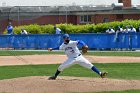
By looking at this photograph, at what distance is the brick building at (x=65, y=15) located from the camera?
174 feet

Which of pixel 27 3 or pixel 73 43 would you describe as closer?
pixel 73 43

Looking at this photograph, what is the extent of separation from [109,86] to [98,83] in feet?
2.08

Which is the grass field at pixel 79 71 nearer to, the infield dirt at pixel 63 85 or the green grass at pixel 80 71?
the green grass at pixel 80 71

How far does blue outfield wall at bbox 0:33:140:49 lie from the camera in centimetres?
3766

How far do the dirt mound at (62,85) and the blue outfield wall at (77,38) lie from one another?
20947 millimetres

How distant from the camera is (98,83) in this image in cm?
1594

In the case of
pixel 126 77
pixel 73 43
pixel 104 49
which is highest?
pixel 73 43

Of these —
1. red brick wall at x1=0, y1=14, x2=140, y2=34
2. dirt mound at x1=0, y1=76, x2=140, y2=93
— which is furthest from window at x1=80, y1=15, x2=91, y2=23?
dirt mound at x1=0, y1=76, x2=140, y2=93

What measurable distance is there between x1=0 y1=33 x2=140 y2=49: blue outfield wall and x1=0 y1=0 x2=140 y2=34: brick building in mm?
13188

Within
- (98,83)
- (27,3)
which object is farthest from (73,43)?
(27,3)

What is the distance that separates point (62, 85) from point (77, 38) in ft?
75.1

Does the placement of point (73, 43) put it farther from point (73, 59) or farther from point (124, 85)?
point (124, 85)

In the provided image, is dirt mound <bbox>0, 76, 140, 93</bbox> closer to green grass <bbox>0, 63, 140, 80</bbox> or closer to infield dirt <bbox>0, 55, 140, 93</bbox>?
infield dirt <bbox>0, 55, 140, 93</bbox>

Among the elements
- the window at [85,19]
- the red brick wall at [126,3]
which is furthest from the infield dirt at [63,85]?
the red brick wall at [126,3]
